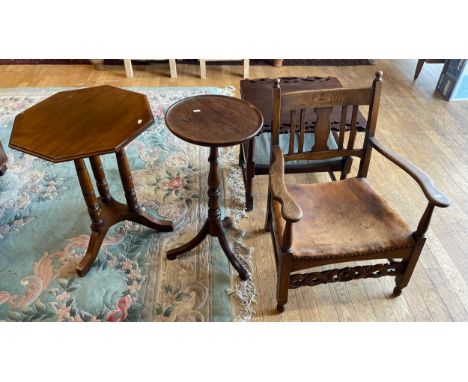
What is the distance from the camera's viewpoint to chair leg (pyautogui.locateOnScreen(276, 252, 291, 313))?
52.4 inches

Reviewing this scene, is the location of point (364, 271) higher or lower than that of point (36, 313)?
higher

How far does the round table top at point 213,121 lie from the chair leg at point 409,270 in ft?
2.47

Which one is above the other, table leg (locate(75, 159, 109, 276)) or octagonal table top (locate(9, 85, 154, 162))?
octagonal table top (locate(9, 85, 154, 162))

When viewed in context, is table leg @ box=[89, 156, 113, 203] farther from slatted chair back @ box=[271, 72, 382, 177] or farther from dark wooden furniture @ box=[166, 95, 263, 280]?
slatted chair back @ box=[271, 72, 382, 177]

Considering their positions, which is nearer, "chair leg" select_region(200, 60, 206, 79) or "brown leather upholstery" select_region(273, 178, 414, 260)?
"brown leather upholstery" select_region(273, 178, 414, 260)

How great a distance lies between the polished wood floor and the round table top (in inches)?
27.9

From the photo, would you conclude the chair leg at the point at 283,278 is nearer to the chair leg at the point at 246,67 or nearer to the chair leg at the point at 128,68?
the chair leg at the point at 246,67

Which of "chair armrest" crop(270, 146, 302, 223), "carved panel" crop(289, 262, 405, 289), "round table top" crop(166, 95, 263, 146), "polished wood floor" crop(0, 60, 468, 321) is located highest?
"round table top" crop(166, 95, 263, 146)

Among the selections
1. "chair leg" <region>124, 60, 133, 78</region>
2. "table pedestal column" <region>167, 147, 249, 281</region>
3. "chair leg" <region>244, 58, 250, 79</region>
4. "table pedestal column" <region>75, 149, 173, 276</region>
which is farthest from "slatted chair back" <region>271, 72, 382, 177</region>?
"chair leg" <region>124, 60, 133, 78</region>

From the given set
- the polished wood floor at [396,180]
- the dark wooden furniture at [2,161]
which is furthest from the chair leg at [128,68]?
the dark wooden furniture at [2,161]
